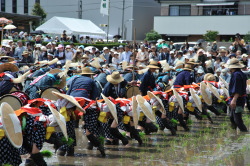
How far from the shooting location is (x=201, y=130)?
10.9m

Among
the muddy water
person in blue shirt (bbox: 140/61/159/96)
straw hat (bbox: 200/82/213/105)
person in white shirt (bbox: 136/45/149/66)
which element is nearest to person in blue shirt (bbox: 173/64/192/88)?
straw hat (bbox: 200/82/213/105)

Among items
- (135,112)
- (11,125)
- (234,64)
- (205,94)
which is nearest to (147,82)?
(205,94)

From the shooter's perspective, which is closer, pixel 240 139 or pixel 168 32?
pixel 240 139

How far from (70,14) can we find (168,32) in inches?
766

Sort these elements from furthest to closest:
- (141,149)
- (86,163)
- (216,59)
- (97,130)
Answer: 1. (216,59)
2. (141,149)
3. (97,130)
4. (86,163)

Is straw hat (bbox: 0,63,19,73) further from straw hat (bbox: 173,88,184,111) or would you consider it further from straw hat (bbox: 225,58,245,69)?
straw hat (bbox: 225,58,245,69)

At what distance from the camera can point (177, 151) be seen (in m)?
8.40

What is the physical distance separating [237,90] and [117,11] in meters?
46.3

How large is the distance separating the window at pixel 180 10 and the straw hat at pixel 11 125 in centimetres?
4013

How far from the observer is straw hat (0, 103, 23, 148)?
5.75 metres

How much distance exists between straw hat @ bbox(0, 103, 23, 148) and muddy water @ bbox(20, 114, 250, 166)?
1.47 metres

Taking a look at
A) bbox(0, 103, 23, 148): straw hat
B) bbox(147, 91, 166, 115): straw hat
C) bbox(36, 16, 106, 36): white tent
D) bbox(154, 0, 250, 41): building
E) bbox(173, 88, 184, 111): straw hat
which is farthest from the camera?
bbox(154, 0, 250, 41): building

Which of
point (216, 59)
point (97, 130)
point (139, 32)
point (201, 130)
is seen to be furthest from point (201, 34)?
point (97, 130)

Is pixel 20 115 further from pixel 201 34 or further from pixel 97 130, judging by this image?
pixel 201 34
